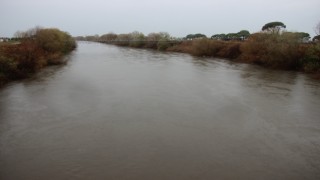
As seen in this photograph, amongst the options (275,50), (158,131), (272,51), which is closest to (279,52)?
(275,50)

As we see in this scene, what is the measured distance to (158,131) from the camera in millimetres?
11648

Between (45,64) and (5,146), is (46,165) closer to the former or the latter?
(5,146)

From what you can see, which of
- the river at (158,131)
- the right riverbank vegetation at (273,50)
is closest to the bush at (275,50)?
the right riverbank vegetation at (273,50)

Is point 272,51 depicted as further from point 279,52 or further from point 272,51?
point 279,52

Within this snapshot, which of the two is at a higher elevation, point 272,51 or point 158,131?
point 272,51

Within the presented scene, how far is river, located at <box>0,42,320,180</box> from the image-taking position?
28.6ft

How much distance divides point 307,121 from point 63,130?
33.5 ft

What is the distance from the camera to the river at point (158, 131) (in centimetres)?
872

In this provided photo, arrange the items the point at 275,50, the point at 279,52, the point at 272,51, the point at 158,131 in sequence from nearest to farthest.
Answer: the point at 158,131 < the point at 279,52 < the point at 275,50 < the point at 272,51

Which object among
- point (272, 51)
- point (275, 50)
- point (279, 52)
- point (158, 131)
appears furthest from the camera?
point (272, 51)

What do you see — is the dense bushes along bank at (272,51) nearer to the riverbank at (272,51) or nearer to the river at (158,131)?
the riverbank at (272,51)

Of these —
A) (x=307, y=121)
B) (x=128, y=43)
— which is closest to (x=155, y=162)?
(x=307, y=121)

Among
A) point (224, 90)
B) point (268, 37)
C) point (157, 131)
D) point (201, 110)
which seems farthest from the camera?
point (268, 37)

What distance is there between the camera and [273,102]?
1642cm
